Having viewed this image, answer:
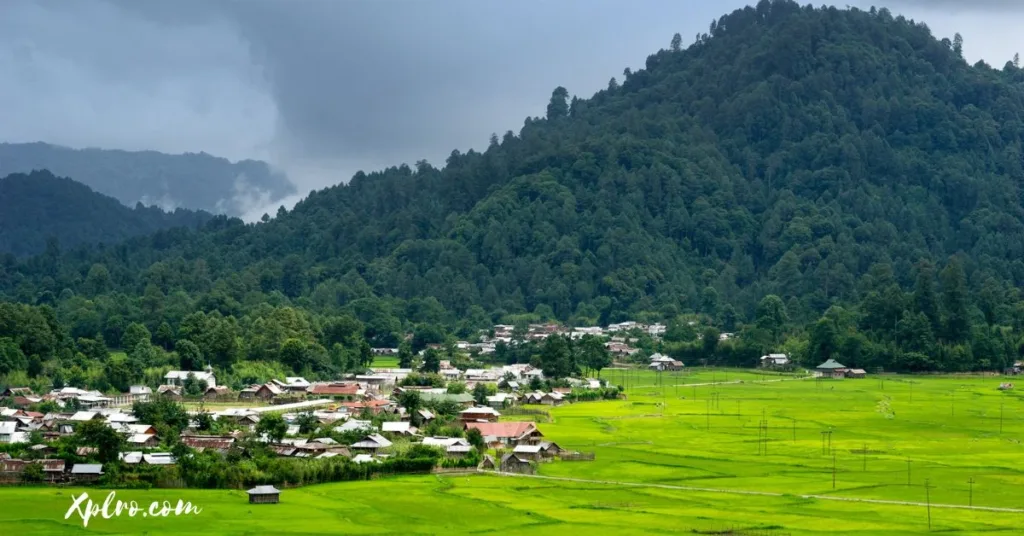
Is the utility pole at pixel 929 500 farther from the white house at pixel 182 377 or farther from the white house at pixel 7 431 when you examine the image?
the white house at pixel 182 377

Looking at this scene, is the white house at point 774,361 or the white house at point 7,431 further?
the white house at point 774,361

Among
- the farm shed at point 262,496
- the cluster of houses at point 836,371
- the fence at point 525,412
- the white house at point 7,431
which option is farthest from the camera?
the cluster of houses at point 836,371

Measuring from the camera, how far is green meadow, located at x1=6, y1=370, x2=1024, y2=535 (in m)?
44.2

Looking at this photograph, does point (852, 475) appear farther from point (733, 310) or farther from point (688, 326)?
point (733, 310)

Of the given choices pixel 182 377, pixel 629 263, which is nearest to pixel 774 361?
pixel 629 263

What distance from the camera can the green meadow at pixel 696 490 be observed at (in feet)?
145

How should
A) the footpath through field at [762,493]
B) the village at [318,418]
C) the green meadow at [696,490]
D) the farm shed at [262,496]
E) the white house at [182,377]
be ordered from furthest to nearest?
1. the white house at [182,377]
2. the village at [318,418]
3. the footpath through field at [762,493]
4. the farm shed at [262,496]
5. the green meadow at [696,490]

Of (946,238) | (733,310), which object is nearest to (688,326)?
(733,310)

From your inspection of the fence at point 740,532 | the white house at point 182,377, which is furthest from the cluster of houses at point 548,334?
the fence at point 740,532

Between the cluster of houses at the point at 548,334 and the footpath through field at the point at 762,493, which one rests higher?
the cluster of houses at the point at 548,334

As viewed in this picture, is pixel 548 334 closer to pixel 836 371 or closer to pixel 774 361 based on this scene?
pixel 774 361

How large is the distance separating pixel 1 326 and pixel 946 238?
134m

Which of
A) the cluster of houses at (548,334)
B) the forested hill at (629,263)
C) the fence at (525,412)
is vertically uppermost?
the forested hill at (629,263)

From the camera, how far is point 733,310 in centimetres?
15600
